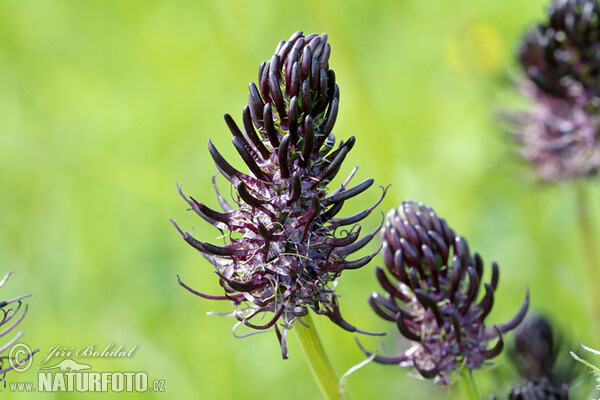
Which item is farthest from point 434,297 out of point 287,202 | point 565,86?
point 565,86

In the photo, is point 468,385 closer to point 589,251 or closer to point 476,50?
→ point 589,251

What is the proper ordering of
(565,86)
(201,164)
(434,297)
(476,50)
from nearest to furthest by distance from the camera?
(434,297), (565,86), (476,50), (201,164)

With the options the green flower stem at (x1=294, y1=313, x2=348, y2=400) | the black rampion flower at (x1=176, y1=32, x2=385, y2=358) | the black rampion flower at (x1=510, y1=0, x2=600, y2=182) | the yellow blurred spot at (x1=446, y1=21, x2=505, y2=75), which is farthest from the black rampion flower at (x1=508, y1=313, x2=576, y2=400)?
the yellow blurred spot at (x1=446, y1=21, x2=505, y2=75)

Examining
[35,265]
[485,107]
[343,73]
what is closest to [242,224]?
[343,73]

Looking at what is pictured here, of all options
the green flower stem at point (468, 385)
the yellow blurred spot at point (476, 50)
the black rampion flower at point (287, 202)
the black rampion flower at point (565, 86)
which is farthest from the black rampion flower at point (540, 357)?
the yellow blurred spot at point (476, 50)

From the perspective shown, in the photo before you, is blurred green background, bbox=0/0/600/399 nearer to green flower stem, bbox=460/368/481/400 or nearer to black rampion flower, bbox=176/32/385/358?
green flower stem, bbox=460/368/481/400

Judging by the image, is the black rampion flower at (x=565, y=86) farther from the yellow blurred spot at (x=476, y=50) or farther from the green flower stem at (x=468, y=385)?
the green flower stem at (x=468, y=385)

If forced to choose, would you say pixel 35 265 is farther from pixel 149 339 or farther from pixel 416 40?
pixel 416 40
